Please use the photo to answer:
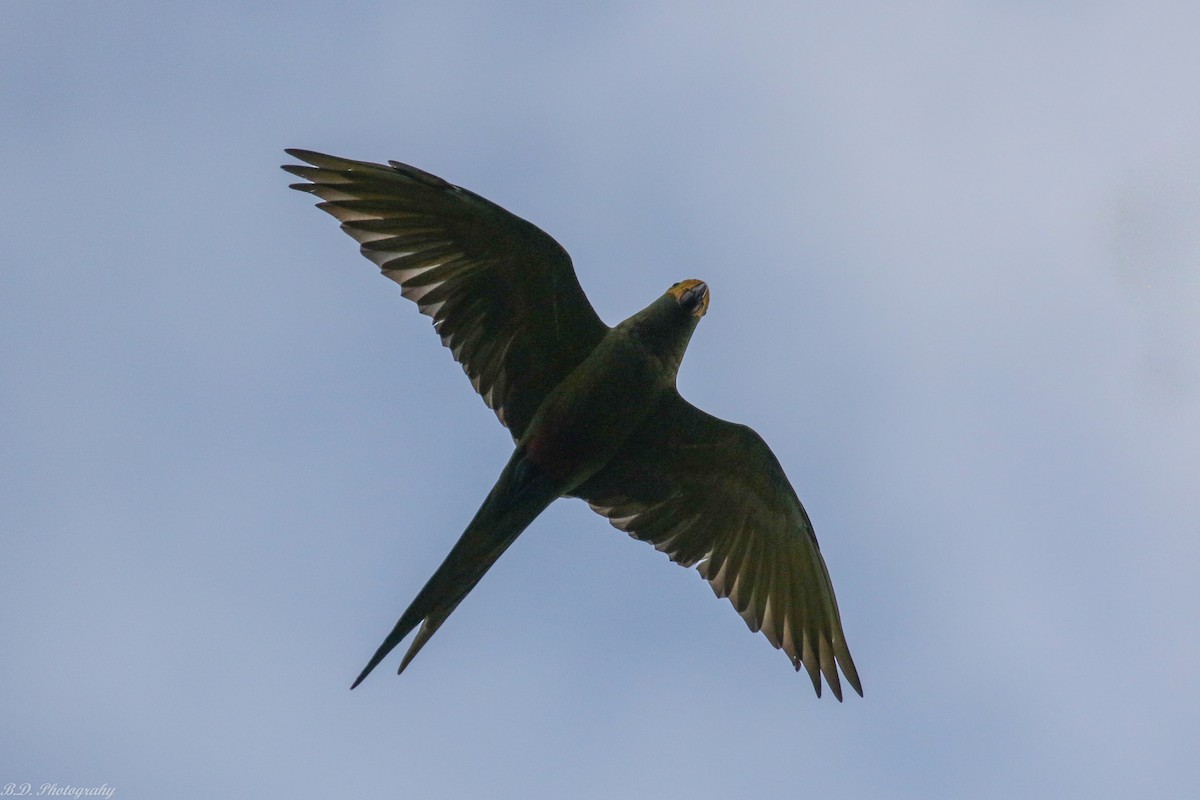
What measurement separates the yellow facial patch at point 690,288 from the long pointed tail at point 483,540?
216 cm

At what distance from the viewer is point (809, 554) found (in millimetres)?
11727

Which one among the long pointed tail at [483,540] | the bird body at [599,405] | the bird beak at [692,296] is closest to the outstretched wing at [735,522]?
the bird body at [599,405]

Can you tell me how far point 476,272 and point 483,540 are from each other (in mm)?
2431

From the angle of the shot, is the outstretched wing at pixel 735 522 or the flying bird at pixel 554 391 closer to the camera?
the flying bird at pixel 554 391

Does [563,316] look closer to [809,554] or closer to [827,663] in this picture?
[809,554]

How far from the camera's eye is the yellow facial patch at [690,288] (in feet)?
36.2

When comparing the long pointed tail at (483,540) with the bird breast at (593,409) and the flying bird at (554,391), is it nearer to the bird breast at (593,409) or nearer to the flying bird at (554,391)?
the flying bird at (554,391)

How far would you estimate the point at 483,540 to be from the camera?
10.3 m

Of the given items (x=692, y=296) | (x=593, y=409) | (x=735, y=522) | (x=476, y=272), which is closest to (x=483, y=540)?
(x=593, y=409)

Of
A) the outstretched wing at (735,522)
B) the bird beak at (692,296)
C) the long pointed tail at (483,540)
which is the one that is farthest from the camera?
the outstretched wing at (735,522)

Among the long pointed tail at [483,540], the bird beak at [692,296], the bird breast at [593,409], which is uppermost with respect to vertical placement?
the bird beak at [692,296]

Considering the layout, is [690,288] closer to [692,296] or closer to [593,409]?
[692,296]

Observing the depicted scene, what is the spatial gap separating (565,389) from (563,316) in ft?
2.22

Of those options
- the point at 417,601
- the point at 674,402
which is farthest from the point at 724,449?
the point at 417,601
